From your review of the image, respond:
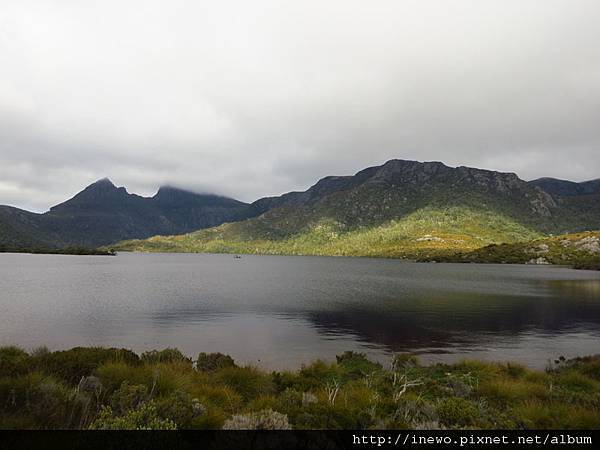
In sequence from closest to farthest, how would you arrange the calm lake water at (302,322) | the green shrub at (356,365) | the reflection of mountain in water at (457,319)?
the green shrub at (356,365), the calm lake water at (302,322), the reflection of mountain in water at (457,319)

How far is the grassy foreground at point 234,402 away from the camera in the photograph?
29.8ft

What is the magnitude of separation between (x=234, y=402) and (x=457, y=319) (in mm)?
45993

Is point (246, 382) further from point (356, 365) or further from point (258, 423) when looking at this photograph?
point (356, 365)

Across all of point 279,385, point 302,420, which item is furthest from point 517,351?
point 302,420

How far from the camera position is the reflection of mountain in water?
39559 millimetres

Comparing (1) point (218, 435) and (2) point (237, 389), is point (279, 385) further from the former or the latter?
(1) point (218, 435)

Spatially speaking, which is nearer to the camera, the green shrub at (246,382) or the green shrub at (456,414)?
the green shrub at (456,414)

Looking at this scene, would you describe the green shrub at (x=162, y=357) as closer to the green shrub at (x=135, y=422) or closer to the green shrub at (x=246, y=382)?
the green shrub at (x=246, y=382)

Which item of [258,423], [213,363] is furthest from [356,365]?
[258,423]

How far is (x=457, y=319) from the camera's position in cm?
→ 5047

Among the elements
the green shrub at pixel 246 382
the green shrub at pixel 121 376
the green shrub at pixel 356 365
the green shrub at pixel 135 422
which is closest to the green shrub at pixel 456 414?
the green shrub at pixel 246 382

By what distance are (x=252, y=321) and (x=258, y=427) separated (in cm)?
3897

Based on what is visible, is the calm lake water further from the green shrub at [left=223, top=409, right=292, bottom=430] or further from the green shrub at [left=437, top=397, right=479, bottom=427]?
the green shrub at [left=223, top=409, right=292, bottom=430]

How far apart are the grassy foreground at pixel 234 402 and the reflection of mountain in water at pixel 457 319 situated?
20551 millimetres
